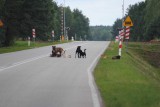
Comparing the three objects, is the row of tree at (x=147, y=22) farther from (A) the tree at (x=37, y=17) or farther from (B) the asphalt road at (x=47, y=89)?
(B) the asphalt road at (x=47, y=89)

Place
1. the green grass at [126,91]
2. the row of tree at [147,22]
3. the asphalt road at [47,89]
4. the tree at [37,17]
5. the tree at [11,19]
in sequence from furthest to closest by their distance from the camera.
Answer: the tree at [37,17] → the tree at [11,19] → the row of tree at [147,22] → the asphalt road at [47,89] → the green grass at [126,91]

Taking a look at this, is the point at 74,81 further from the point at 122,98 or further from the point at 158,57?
the point at 158,57

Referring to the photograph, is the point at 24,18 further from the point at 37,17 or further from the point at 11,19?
the point at 37,17

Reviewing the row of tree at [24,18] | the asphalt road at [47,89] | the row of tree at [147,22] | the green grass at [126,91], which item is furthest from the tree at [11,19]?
the green grass at [126,91]

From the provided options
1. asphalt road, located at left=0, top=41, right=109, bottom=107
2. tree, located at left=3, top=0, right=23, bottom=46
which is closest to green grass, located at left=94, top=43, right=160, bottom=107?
asphalt road, located at left=0, top=41, right=109, bottom=107

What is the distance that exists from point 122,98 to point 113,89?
1747 mm

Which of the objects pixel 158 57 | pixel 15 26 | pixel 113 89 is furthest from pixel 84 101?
pixel 15 26

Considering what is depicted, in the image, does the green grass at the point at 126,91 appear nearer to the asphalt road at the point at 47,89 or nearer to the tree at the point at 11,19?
the asphalt road at the point at 47,89

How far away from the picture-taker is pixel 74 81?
15172mm

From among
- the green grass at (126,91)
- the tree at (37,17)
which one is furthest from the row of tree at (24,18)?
the green grass at (126,91)

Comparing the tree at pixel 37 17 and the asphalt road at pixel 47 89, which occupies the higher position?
the tree at pixel 37 17

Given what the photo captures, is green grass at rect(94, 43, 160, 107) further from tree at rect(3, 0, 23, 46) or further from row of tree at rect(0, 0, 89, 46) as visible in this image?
tree at rect(3, 0, 23, 46)

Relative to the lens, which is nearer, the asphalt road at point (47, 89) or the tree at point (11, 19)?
the asphalt road at point (47, 89)

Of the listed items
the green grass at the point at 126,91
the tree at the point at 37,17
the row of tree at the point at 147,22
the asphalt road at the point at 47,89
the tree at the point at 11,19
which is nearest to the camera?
the green grass at the point at 126,91
